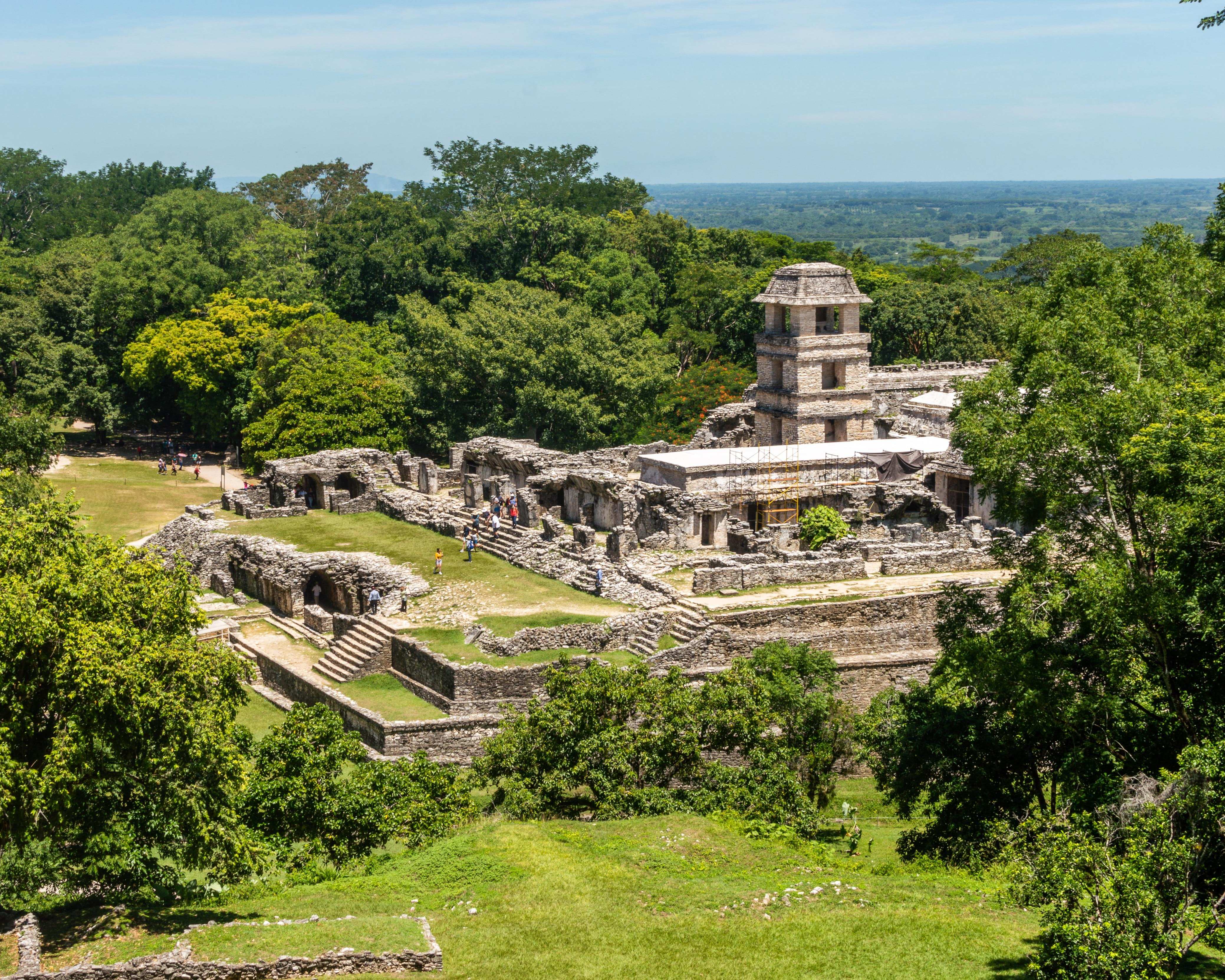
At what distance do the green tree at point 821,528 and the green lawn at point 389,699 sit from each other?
510 inches

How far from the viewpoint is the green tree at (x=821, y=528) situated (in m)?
41.7

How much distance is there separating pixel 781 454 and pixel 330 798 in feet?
84.3

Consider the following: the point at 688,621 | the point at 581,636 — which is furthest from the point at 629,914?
the point at 688,621

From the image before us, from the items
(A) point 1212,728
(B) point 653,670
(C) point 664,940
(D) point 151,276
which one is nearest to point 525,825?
(C) point 664,940

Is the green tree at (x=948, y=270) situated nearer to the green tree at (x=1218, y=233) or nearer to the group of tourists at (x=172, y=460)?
the group of tourists at (x=172, y=460)

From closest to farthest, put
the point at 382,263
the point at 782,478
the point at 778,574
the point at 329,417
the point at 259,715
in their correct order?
the point at 259,715 → the point at 778,574 → the point at 782,478 → the point at 329,417 → the point at 382,263

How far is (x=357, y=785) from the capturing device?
965 inches

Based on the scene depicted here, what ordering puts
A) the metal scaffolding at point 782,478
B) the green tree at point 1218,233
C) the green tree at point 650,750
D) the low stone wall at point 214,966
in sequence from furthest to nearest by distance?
the metal scaffolding at point 782,478
the green tree at point 1218,233
the green tree at point 650,750
the low stone wall at point 214,966

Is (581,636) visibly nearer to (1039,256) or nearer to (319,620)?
(319,620)

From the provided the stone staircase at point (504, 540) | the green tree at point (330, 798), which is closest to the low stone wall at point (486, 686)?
the green tree at point (330, 798)

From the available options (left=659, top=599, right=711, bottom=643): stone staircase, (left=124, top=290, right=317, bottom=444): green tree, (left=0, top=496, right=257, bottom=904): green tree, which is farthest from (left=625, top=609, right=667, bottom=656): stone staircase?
(left=124, top=290, right=317, bottom=444): green tree

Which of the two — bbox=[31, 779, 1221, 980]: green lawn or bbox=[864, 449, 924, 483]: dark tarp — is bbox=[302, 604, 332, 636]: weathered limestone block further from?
bbox=[864, 449, 924, 483]: dark tarp

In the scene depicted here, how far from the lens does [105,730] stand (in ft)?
64.5

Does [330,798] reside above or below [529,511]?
below
